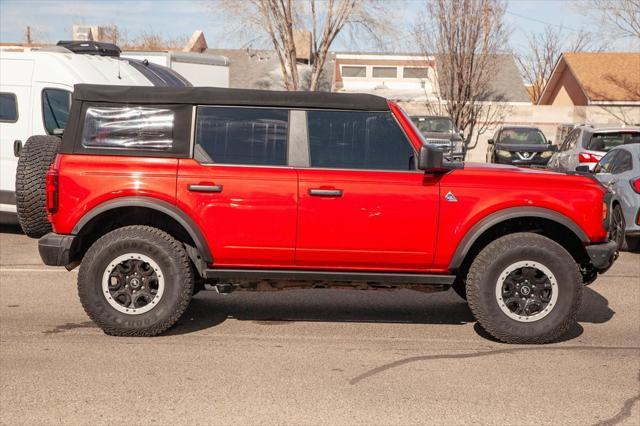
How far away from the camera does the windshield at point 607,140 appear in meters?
15.6

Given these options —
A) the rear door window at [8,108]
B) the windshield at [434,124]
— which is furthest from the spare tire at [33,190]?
the windshield at [434,124]

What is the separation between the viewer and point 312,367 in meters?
5.73

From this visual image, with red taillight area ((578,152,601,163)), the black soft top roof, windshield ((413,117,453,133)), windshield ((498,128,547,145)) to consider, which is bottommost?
red taillight area ((578,152,601,163))

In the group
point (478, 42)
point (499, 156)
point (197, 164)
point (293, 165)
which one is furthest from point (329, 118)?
point (478, 42)

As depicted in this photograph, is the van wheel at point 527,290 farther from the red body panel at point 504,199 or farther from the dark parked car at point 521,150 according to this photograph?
the dark parked car at point 521,150

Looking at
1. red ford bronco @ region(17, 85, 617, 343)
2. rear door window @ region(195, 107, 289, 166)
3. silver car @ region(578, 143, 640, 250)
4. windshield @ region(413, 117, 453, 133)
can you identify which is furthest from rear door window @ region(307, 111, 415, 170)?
windshield @ region(413, 117, 453, 133)

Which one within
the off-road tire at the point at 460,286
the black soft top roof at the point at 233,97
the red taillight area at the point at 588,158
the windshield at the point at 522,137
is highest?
the black soft top roof at the point at 233,97

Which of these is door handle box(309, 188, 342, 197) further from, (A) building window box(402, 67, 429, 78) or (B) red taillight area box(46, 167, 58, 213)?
(A) building window box(402, 67, 429, 78)

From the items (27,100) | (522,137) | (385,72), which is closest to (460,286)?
(27,100)

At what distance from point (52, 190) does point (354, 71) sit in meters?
46.6

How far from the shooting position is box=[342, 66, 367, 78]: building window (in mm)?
51750

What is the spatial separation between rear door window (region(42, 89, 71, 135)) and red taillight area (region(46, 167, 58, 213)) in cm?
541

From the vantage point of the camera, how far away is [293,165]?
21.1 ft

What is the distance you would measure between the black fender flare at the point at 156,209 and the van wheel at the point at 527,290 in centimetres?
214
